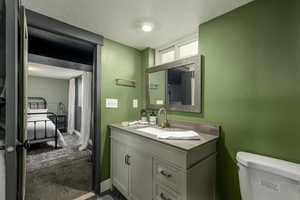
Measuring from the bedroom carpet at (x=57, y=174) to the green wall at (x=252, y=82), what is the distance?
1915 mm

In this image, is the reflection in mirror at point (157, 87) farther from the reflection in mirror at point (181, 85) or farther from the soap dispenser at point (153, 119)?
the soap dispenser at point (153, 119)

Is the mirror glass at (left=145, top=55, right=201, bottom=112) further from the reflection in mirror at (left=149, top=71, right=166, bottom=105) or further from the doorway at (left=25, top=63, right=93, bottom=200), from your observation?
the doorway at (left=25, top=63, right=93, bottom=200)

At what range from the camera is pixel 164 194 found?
1.26 m

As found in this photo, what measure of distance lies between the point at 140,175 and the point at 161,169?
1.14 ft

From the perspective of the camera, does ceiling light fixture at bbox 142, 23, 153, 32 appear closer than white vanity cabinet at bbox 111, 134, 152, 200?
No

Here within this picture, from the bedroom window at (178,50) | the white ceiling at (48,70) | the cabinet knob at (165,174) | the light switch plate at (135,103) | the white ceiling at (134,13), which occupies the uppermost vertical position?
the white ceiling at (48,70)

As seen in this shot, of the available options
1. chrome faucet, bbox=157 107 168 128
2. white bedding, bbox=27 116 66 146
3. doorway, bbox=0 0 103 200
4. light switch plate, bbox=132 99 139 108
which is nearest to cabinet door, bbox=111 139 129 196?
doorway, bbox=0 0 103 200

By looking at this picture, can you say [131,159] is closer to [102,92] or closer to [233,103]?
[102,92]

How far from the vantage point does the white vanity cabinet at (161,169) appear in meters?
1.13

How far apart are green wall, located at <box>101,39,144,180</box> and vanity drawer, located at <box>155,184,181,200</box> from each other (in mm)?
982

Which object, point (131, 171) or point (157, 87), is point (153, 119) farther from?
point (131, 171)

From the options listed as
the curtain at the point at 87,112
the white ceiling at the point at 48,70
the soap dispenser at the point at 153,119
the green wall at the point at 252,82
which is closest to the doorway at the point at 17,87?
the soap dispenser at the point at 153,119

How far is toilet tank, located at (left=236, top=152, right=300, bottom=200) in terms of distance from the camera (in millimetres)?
927

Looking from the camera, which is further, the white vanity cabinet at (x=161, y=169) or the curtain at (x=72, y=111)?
the curtain at (x=72, y=111)
